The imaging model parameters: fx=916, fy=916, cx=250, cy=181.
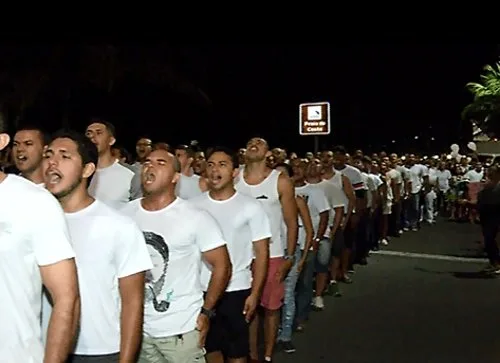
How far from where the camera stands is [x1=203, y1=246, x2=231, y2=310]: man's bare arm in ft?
17.4

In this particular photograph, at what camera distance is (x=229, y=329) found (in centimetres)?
634

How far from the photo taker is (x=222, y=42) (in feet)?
75.7

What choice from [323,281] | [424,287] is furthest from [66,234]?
[424,287]

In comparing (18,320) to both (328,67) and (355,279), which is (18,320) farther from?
(328,67)

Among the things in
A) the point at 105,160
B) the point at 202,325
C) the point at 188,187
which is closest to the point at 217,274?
the point at 202,325

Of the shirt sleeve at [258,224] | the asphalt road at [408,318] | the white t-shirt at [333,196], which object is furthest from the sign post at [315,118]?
the shirt sleeve at [258,224]

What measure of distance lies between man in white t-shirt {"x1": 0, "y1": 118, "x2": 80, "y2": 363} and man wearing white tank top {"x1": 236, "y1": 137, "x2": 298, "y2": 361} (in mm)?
4344

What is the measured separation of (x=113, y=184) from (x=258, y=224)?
1.14m

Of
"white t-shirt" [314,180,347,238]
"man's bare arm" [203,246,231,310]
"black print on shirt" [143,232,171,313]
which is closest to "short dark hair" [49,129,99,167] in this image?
"black print on shirt" [143,232,171,313]

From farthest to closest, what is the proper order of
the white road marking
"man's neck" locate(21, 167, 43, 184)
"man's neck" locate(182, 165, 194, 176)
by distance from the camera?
the white road marking, "man's neck" locate(182, 165, 194, 176), "man's neck" locate(21, 167, 43, 184)

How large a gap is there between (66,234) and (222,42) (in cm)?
2015

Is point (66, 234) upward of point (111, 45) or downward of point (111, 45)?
downward

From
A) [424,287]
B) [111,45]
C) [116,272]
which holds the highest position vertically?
[111,45]

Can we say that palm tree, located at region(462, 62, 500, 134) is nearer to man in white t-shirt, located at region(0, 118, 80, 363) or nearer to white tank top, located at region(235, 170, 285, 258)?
white tank top, located at region(235, 170, 285, 258)
